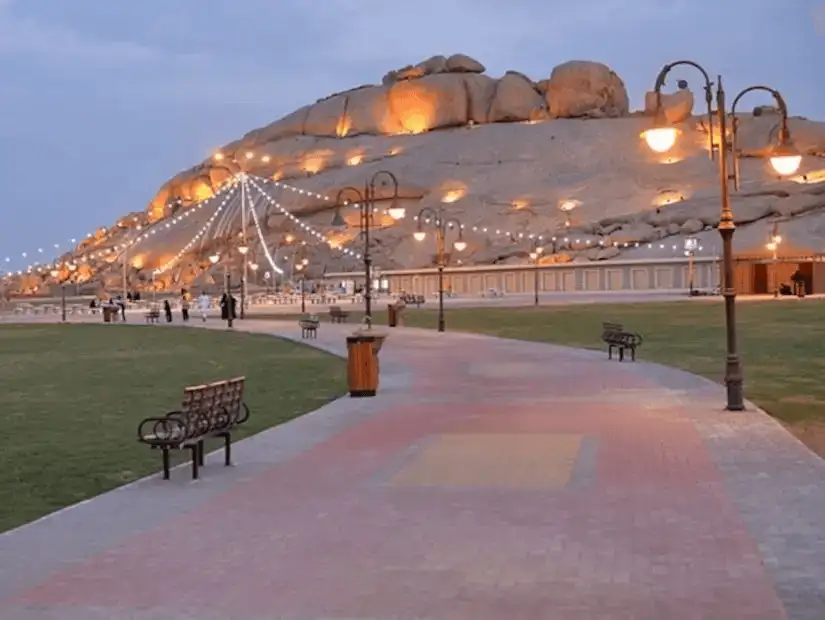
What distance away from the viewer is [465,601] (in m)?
6.17

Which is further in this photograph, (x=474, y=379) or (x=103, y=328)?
(x=103, y=328)

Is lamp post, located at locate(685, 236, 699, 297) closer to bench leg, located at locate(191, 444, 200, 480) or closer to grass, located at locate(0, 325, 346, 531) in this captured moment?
grass, located at locate(0, 325, 346, 531)

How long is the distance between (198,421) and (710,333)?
24887mm

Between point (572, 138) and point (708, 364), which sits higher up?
point (572, 138)

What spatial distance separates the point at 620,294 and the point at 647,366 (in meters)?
48.6

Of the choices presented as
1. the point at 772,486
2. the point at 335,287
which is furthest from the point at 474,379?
the point at 335,287

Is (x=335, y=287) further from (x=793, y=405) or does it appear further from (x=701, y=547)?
(x=701, y=547)

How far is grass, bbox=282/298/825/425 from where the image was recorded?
18.0 m

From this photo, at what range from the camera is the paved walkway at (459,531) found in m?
6.20

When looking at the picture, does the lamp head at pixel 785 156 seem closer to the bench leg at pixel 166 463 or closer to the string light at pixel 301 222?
the bench leg at pixel 166 463

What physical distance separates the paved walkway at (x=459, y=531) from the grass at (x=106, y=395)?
3.18 feet

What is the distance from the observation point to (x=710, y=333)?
33188 millimetres

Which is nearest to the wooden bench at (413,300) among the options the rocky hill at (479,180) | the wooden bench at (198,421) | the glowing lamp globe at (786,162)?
the rocky hill at (479,180)

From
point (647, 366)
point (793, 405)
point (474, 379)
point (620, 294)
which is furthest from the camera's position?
point (620, 294)
